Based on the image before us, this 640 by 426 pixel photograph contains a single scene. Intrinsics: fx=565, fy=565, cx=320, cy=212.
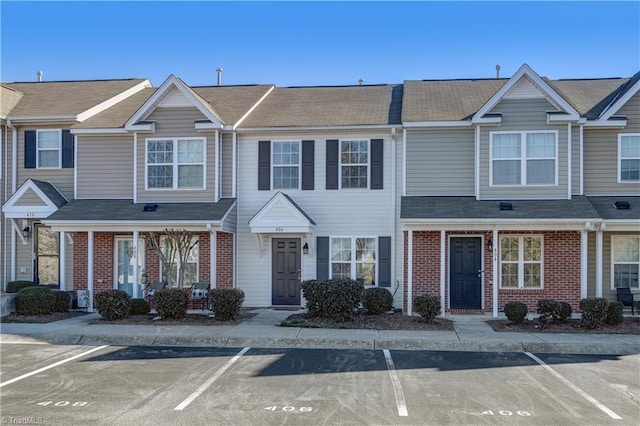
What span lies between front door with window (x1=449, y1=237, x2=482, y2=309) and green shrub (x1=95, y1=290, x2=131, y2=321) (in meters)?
9.30

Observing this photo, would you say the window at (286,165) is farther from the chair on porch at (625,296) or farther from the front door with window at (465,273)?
the chair on porch at (625,296)

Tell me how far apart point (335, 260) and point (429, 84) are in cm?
794

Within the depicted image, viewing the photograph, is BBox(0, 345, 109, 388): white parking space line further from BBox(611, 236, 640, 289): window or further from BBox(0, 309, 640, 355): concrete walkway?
BBox(611, 236, 640, 289): window

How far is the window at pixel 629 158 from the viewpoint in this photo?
16.9 meters

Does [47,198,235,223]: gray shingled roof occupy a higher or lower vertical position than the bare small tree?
higher

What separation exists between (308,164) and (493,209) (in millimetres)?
5721

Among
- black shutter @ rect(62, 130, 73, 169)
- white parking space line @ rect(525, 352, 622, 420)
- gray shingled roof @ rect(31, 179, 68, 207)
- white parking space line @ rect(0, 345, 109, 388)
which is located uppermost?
black shutter @ rect(62, 130, 73, 169)

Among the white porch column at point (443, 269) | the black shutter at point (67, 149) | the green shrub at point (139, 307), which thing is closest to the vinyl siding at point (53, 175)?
the black shutter at point (67, 149)

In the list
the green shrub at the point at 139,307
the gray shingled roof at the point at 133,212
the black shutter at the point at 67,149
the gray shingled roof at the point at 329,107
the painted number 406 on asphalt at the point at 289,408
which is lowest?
the painted number 406 on asphalt at the point at 289,408

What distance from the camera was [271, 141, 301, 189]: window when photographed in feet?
58.4

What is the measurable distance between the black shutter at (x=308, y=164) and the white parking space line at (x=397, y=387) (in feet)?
23.6

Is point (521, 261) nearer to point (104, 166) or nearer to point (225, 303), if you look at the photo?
point (225, 303)

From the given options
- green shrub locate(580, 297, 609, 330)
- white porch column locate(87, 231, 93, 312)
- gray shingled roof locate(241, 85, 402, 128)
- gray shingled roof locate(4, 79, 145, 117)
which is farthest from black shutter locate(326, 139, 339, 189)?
gray shingled roof locate(4, 79, 145, 117)

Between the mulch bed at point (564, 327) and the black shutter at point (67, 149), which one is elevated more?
the black shutter at point (67, 149)
